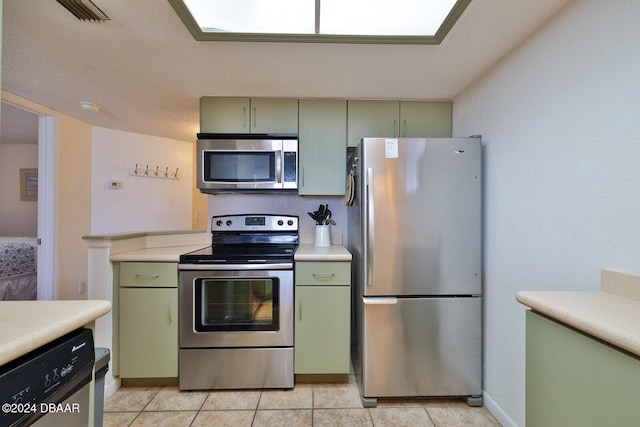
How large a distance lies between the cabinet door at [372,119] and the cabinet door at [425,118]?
7 cm

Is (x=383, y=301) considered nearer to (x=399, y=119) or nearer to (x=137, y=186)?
(x=399, y=119)

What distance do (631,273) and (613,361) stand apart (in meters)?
0.50

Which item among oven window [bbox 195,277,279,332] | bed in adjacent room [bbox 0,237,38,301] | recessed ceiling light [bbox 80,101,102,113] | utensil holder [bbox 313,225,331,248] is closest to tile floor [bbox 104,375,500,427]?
A: oven window [bbox 195,277,279,332]

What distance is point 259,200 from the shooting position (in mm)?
2564

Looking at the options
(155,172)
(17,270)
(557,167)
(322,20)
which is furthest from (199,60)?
(17,270)

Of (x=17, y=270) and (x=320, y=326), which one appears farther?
(x=17, y=270)

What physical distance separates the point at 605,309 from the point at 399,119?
70.1 inches

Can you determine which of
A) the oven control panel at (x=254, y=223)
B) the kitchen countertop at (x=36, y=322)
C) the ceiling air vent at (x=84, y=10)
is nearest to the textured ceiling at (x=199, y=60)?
the ceiling air vent at (x=84, y=10)

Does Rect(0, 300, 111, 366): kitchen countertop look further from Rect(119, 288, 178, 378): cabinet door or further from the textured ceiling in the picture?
the textured ceiling

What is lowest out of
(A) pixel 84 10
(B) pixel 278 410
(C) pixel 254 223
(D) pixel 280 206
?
(B) pixel 278 410

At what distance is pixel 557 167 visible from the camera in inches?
50.4

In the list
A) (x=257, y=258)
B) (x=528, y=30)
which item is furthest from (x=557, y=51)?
(x=257, y=258)

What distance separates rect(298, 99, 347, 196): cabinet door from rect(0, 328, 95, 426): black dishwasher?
5.62 ft

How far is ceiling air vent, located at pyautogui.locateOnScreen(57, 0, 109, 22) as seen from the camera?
121 centimetres
